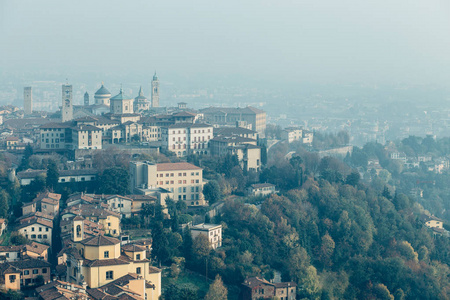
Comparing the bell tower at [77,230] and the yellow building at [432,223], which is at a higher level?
the bell tower at [77,230]

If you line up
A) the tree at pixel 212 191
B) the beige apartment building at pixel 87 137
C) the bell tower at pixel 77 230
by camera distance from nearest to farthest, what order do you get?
the bell tower at pixel 77 230 → the tree at pixel 212 191 → the beige apartment building at pixel 87 137

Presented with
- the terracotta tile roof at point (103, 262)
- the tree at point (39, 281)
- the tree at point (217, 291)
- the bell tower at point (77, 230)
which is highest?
the bell tower at point (77, 230)

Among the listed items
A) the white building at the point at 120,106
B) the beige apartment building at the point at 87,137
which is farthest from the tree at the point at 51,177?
the white building at the point at 120,106

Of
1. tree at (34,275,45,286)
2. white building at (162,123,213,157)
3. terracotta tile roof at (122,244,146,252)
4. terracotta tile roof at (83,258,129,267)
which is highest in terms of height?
white building at (162,123,213,157)

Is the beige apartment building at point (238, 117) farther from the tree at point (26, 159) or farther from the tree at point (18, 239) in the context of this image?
the tree at point (18, 239)

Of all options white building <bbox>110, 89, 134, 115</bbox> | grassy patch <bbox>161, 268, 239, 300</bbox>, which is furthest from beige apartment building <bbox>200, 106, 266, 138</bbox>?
grassy patch <bbox>161, 268, 239, 300</bbox>

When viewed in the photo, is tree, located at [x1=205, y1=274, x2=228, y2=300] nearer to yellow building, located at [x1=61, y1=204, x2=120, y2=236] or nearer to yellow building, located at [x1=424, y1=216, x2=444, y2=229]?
yellow building, located at [x1=61, y1=204, x2=120, y2=236]
